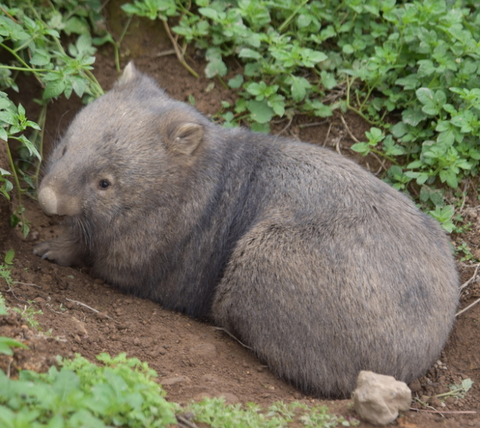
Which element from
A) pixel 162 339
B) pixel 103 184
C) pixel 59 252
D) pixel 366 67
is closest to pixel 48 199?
pixel 103 184

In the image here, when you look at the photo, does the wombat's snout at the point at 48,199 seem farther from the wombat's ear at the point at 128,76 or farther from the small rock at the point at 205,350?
the small rock at the point at 205,350

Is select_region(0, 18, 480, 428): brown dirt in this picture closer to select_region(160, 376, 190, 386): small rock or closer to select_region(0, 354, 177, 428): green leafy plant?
select_region(160, 376, 190, 386): small rock

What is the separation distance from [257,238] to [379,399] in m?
1.72

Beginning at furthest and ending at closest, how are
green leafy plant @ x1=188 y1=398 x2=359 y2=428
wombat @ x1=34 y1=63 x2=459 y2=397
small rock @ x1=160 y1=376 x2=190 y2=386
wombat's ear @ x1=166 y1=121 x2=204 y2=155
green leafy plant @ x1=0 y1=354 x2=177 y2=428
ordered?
1. wombat's ear @ x1=166 y1=121 x2=204 y2=155
2. wombat @ x1=34 y1=63 x2=459 y2=397
3. small rock @ x1=160 y1=376 x2=190 y2=386
4. green leafy plant @ x1=188 y1=398 x2=359 y2=428
5. green leafy plant @ x1=0 y1=354 x2=177 y2=428

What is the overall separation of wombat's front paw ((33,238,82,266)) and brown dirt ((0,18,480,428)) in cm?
11

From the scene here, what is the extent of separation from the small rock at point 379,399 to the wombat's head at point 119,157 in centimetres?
239

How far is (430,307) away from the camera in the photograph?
491 centimetres

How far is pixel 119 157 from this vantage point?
17.2 feet

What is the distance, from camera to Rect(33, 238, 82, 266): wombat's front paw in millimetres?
5984

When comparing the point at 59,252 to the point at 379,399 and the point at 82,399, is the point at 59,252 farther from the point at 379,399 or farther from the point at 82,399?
the point at 379,399

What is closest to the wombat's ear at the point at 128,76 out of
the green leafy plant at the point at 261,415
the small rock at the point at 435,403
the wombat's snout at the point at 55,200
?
the wombat's snout at the point at 55,200

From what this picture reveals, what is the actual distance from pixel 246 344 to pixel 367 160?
280 centimetres

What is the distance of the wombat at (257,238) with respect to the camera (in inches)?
190

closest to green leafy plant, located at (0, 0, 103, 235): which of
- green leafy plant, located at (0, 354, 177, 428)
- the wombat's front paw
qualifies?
the wombat's front paw
